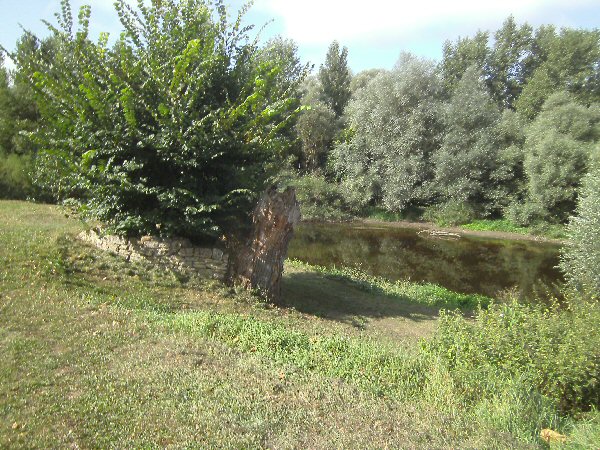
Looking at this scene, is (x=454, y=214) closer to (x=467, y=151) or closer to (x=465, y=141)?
(x=467, y=151)

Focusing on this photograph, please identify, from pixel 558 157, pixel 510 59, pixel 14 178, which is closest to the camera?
pixel 14 178

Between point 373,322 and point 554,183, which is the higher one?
point 554,183

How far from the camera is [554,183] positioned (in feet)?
96.8

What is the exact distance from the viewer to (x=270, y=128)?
1161 cm

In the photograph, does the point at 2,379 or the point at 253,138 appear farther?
the point at 253,138

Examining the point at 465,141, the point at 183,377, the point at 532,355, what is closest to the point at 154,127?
the point at 183,377

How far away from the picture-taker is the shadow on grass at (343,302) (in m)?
11.0

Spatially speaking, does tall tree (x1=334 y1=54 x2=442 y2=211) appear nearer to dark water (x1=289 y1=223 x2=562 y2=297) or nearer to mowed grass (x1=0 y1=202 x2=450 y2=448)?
dark water (x1=289 y1=223 x2=562 y2=297)

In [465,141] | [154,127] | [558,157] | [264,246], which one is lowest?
[264,246]

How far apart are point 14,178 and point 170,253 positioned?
14740 millimetres

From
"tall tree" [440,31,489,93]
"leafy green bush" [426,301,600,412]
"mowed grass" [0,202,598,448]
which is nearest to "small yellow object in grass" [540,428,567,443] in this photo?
"mowed grass" [0,202,598,448]

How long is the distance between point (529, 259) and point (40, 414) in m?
25.6

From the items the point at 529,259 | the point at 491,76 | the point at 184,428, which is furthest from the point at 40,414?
the point at 491,76

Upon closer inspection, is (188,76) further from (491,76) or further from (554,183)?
(491,76)
